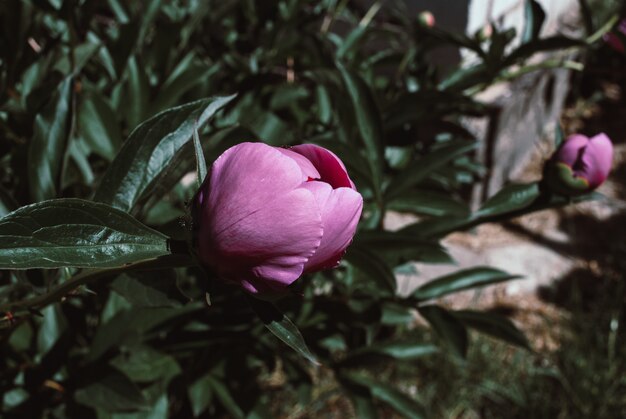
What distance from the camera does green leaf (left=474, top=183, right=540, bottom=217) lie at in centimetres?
90

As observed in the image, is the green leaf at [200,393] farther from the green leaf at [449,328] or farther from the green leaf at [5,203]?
the green leaf at [5,203]

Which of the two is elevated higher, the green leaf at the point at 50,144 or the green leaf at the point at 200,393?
the green leaf at the point at 50,144

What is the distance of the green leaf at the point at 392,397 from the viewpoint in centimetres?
120

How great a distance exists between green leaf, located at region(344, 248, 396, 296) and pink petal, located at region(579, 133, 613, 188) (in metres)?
0.26

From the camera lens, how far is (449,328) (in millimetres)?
1031

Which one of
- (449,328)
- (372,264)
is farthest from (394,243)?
(449,328)

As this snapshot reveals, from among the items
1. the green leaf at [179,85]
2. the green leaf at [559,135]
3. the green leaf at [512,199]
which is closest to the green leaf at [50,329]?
the green leaf at [179,85]

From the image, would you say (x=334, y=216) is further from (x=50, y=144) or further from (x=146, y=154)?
(x=50, y=144)

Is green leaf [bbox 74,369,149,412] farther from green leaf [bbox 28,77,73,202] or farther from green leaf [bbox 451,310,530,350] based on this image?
green leaf [bbox 451,310,530,350]

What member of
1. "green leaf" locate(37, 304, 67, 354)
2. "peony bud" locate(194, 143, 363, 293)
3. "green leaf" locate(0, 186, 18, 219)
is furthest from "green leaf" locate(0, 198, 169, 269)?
"green leaf" locate(37, 304, 67, 354)

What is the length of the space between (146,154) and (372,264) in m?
0.30

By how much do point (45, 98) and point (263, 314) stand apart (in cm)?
55

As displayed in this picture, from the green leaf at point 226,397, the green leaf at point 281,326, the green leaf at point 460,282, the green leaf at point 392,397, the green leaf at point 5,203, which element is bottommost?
the green leaf at point 392,397

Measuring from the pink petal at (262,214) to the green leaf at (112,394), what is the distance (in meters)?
0.40
